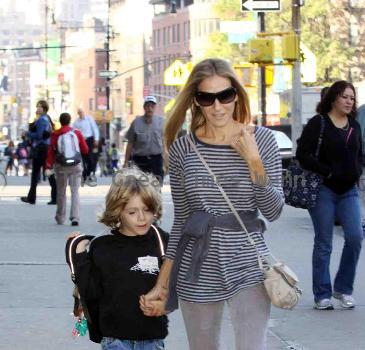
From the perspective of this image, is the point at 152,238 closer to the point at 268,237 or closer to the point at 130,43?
the point at 268,237

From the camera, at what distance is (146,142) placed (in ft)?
59.0

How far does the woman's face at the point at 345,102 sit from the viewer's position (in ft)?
32.9

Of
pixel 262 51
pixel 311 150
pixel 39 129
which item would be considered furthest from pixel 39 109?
pixel 311 150

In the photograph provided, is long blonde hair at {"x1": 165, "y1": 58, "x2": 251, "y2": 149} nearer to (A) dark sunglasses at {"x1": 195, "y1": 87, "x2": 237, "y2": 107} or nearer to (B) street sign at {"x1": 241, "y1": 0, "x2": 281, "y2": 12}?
(A) dark sunglasses at {"x1": 195, "y1": 87, "x2": 237, "y2": 107}

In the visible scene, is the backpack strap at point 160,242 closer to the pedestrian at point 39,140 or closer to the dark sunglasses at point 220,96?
the dark sunglasses at point 220,96

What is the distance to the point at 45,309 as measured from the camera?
10.2 metres

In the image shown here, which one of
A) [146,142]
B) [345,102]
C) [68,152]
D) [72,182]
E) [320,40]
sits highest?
[320,40]

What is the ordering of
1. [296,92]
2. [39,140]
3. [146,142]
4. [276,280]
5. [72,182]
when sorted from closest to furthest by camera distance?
1. [276,280]
2. [72,182]
3. [146,142]
4. [39,140]
5. [296,92]

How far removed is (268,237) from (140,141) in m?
2.46

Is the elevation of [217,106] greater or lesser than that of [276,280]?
greater

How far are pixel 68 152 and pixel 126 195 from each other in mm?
12047

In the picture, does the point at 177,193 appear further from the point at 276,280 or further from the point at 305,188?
the point at 305,188

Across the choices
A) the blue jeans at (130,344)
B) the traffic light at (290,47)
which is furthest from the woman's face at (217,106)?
the traffic light at (290,47)

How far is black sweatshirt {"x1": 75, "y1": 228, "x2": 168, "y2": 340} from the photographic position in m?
5.72
